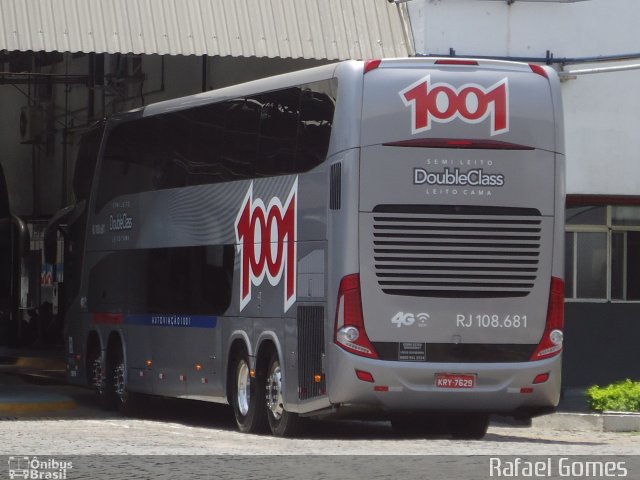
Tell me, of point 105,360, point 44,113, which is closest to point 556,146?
point 105,360

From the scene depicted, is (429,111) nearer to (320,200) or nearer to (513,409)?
(320,200)

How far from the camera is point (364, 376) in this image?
51.8 ft

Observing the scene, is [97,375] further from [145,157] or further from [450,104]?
[450,104]

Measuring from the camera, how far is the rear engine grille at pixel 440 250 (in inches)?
631

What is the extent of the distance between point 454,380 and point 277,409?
7.67 ft

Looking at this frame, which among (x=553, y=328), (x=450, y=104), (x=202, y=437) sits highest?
(x=450, y=104)

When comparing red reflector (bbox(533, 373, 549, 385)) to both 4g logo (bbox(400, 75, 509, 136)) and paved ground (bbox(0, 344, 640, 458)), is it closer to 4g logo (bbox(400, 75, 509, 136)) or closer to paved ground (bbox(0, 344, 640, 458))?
paved ground (bbox(0, 344, 640, 458))

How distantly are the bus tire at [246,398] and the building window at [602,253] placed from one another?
288 inches

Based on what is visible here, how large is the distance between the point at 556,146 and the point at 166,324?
645 centimetres

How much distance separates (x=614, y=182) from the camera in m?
23.9

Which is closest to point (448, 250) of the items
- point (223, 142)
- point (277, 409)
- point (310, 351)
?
point (310, 351)

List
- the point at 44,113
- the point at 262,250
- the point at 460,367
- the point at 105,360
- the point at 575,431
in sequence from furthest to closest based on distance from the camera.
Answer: the point at 44,113
the point at 105,360
the point at 575,431
the point at 262,250
the point at 460,367

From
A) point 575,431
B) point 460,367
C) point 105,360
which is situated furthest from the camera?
point 105,360

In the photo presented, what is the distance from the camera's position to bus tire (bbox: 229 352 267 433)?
58.4ft
